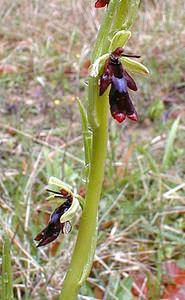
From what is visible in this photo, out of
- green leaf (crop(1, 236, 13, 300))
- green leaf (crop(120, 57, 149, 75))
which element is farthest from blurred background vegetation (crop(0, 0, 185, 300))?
green leaf (crop(120, 57, 149, 75))

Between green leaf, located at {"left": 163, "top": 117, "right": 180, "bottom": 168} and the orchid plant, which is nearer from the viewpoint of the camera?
the orchid plant

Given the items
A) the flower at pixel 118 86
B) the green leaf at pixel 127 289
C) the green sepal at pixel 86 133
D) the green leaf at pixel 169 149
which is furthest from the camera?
the green leaf at pixel 169 149

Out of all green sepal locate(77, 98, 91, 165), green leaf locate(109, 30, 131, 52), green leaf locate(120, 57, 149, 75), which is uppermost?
green leaf locate(109, 30, 131, 52)

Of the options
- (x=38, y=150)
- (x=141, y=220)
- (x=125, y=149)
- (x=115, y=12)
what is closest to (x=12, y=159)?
(x=38, y=150)

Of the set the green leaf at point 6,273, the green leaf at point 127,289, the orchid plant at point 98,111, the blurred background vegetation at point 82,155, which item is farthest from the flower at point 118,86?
the green leaf at point 127,289

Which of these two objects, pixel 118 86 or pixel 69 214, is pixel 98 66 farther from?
pixel 69 214

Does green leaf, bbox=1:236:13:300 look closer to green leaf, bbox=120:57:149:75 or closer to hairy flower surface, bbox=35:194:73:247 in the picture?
hairy flower surface, bbox=35:194:73:247

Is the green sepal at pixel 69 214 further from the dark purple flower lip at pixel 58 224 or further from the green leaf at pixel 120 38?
the green leaf at pixel 120 38
